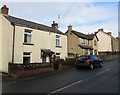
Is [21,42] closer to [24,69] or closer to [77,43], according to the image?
[24,69]

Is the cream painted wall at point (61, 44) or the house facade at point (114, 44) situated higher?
the house facade at point (114, 44)

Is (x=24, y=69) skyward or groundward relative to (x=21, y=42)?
groundward

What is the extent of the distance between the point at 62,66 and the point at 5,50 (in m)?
7.35

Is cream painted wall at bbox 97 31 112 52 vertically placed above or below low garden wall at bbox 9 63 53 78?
above

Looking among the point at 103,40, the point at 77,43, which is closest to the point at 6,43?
the point at 77,43

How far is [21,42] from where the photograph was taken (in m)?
23.3

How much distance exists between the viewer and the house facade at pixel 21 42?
2247 cm

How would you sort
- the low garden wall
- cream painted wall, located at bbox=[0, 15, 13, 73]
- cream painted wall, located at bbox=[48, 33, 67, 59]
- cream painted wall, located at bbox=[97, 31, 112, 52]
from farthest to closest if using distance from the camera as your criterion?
cream painted wall, located at bbox=[97, 31, 112, 52] < cream painted wall, located at bbox=[48, 33, 67, 59] < cream painted wall, located at bbox=[0, 15, 13, 73] < the low garden wall

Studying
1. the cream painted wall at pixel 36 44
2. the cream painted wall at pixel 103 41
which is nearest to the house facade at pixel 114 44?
the cream painted wall at pixel 103 41

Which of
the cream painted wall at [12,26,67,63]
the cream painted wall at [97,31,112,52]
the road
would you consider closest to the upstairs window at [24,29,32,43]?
the cream painted wall at [12,26,67,63]

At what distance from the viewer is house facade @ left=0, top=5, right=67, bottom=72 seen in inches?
885

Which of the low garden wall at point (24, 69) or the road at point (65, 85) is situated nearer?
the road at point (65, 85)

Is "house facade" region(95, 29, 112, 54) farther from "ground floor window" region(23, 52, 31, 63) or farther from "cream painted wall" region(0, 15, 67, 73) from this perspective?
"ground floor window" region(23, 52, 31, 63)

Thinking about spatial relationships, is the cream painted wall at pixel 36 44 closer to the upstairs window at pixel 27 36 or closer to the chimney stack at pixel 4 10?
the upstairs window at pixel 27 36
